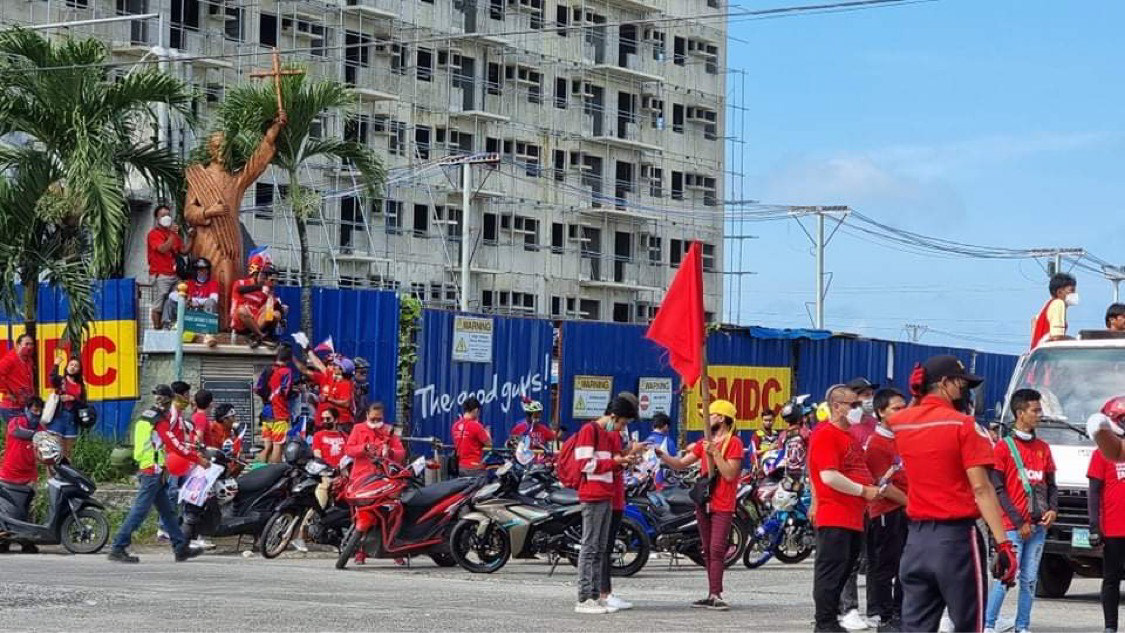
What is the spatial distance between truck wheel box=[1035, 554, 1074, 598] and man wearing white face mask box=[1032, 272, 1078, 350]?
2.17 meters

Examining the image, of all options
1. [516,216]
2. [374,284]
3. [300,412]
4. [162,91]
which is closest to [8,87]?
[162,91]

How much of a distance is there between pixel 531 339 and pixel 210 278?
5513 millimetres

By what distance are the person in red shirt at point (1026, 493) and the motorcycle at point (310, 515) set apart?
28.0 ft

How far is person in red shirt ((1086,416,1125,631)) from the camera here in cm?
1348

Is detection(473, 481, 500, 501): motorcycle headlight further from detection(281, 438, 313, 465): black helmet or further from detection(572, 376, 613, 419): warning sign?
detection(572, 376, 613, 419): warning sign

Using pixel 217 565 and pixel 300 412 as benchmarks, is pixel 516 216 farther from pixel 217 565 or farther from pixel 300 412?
pixel 217 565

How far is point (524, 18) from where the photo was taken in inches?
2840

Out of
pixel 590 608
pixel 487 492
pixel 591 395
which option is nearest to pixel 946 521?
pixel 590 608

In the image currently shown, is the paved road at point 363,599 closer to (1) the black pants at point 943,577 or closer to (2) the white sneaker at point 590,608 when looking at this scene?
(2) the white sneaker at point 590,608

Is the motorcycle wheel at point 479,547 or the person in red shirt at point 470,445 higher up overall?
the person in red shirt at point 470,445

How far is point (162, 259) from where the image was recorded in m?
27.0

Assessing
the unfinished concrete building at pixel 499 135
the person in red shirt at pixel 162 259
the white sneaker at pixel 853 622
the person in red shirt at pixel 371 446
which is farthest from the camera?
the unfinished concrete building at pixel 499 135

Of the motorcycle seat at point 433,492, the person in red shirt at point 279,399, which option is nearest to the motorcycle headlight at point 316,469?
the motorcycle seat at point 433,492

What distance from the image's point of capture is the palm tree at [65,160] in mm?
26062
